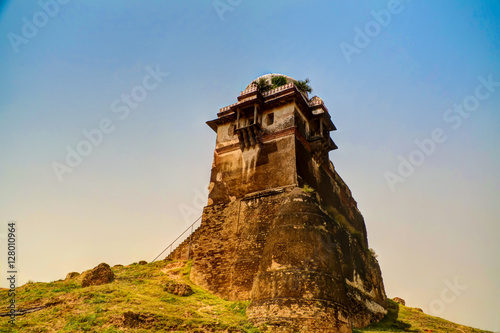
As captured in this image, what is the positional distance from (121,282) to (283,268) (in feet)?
20.5

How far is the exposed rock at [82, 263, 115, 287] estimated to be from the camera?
1290cm

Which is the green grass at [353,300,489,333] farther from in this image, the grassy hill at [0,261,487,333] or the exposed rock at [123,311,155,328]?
the exposed rock at [123,311,155,328]

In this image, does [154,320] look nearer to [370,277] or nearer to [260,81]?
[370,277]

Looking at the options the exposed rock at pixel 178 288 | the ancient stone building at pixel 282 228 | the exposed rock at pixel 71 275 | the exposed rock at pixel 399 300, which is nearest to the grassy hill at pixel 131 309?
the exposed rock at pixel 178 288

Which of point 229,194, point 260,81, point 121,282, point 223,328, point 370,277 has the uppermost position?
point 260,81

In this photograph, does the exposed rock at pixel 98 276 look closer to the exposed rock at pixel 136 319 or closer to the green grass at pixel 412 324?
the exposed rock at pixel 136 319

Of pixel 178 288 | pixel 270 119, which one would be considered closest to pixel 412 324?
pixel 178 288

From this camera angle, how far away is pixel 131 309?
32.0 ft

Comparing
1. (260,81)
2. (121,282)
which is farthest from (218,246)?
(260,81)

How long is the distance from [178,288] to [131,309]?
2798mm

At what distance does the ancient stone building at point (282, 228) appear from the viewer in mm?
10219

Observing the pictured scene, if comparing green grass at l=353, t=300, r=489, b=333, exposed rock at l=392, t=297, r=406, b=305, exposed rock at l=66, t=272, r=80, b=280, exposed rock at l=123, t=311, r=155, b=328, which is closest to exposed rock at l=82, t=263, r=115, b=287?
exposed rock at l=66, t=272, r=80, b=280

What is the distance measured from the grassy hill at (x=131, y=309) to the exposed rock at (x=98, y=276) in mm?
309

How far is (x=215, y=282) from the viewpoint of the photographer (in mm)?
13352
